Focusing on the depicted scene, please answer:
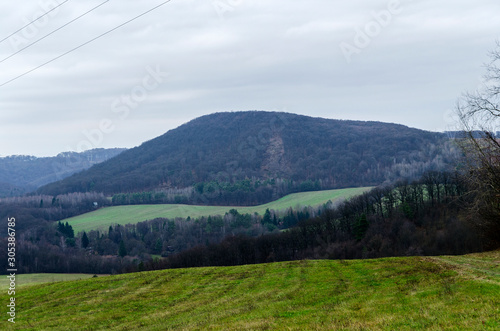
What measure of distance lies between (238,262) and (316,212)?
223 feet

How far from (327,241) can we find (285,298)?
90425mm

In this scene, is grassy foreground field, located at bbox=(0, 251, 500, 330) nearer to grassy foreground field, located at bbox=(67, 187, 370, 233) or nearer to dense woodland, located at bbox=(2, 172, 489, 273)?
dense woodland, located at bbox=(2, 172, 489, 273)

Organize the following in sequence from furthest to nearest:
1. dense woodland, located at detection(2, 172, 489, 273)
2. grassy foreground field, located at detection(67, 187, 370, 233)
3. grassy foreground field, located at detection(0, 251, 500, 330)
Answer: grassy foreground field, located at detection(67, 187, 370, 233) < dense woodland, located at detection(2, 172, 489, 273) < grassy foreground field, located at detection(0, 251, 500, 330)

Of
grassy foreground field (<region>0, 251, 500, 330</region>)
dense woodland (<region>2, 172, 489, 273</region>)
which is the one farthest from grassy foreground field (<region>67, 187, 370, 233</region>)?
grassy foreground field (<region>0, 251, 500, 330</region>)

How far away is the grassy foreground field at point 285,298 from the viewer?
49.2 ft

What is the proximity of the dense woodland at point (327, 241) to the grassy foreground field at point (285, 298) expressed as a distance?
49.7 meters

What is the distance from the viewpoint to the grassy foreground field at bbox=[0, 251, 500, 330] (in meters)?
15.0

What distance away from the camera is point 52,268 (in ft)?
405

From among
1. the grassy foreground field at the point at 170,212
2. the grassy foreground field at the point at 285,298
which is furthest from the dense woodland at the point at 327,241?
the grassy foreground field at the point at 285,298

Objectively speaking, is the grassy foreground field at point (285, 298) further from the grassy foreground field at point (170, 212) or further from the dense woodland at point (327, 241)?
the grassy foreground field at point (170, 212)

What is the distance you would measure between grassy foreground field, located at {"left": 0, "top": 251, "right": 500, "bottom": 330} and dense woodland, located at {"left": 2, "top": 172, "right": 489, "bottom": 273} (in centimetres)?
4973

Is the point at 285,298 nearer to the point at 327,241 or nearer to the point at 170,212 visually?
the point at 327,241

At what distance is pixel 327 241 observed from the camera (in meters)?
110

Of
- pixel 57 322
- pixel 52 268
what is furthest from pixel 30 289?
pixel 52 268
